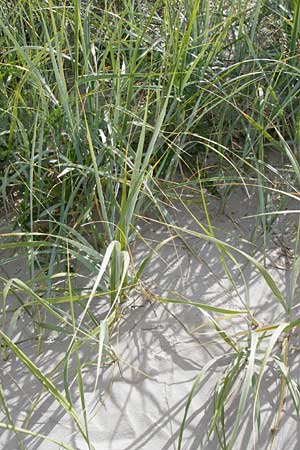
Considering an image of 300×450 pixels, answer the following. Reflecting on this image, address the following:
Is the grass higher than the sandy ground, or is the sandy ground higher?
the grass

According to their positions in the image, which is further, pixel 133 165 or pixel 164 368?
pixel 133 165

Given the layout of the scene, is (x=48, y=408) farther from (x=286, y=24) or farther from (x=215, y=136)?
(x=286, y=24)

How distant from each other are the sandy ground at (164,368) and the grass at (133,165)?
0.07 ft

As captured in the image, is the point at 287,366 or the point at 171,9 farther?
the point at 171,9

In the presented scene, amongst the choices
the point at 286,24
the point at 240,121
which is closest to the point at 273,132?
the point at 240,121

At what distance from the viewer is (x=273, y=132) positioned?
240cm

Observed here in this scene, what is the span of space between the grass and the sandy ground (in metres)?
0.02

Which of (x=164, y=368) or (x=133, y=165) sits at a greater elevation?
(x=133, y=165)

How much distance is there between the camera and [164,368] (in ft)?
5.80

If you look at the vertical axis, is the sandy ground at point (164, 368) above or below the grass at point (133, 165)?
below

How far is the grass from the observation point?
A: 5.73 feet

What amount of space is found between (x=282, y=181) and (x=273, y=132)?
0.92 feet

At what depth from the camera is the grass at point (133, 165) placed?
1.75m

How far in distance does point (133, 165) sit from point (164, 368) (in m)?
0.47
